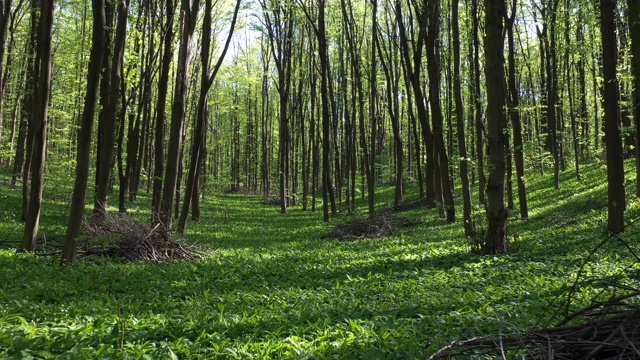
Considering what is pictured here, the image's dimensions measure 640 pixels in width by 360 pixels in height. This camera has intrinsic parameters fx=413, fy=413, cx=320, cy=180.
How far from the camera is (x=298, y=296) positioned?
18.0 ft

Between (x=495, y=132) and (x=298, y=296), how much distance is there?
551cm

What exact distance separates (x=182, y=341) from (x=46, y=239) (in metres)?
7.43

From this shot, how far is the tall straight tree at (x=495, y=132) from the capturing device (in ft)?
27.1

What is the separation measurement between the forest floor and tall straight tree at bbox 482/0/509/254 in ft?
1.78

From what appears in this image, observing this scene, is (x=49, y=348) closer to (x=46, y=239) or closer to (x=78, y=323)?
(x=78, y=323)

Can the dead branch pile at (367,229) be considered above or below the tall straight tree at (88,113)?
below

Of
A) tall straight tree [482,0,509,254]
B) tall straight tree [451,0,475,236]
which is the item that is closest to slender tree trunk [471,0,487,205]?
tall straight tree [451,0,475,236]

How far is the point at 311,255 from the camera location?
968 centimetres

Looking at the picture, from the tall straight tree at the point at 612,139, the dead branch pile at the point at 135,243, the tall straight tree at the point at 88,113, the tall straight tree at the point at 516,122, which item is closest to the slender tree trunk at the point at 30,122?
the dead branch pile at the point at 135,243

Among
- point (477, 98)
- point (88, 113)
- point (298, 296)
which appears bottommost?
point (298, 296)

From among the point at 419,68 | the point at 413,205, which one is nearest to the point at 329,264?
the point at 419,68

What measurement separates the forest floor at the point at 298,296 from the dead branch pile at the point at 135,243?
404mm

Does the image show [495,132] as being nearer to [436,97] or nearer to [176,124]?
[436,97]

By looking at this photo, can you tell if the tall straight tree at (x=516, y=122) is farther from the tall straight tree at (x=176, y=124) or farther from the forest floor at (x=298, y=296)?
the tall straight tree at (x=176, y=124)
